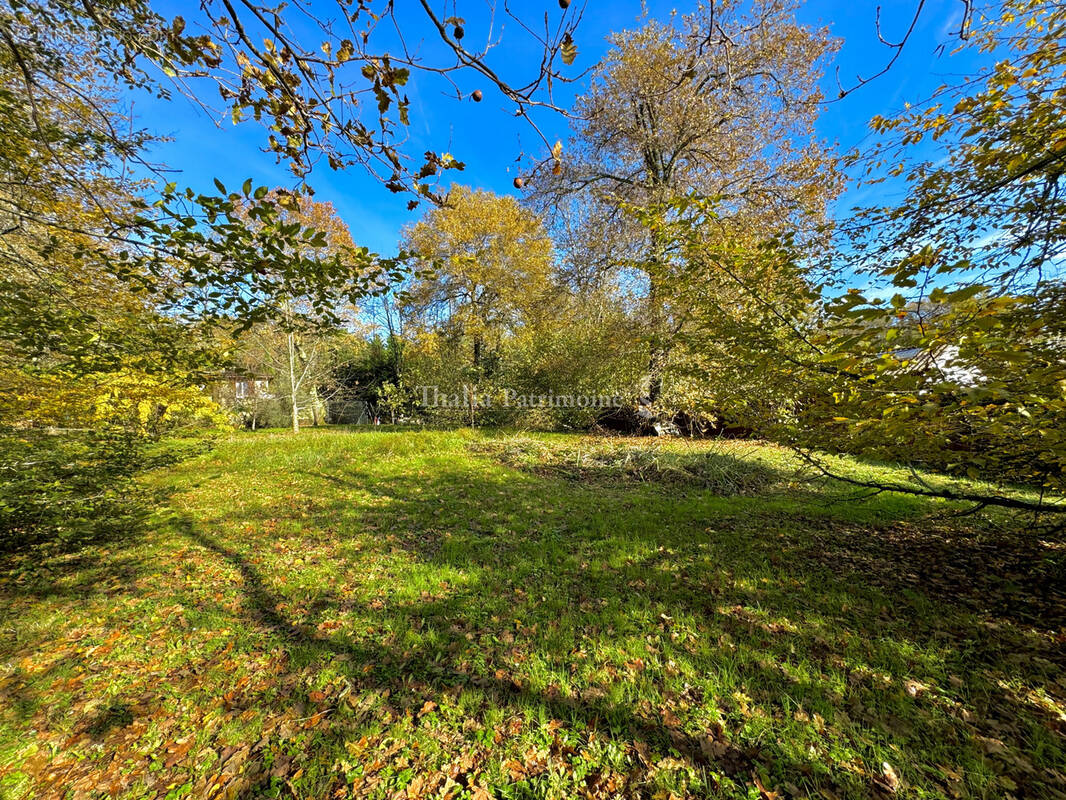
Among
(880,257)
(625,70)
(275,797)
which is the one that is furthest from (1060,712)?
(625,70)

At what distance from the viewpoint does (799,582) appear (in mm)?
3812

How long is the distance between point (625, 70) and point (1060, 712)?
47.3 feet

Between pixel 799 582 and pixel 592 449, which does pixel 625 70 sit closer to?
pixel 592 449

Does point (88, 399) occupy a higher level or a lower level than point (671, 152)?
lower

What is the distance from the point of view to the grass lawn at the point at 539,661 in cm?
197

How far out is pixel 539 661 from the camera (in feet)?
9.15

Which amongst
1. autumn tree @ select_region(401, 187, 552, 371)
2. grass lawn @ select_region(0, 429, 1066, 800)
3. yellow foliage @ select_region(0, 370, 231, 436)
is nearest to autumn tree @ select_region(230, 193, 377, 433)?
autumn tree @ select_region(401, 187, 552, 371)

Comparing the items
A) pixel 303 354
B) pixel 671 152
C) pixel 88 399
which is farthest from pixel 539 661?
pixel 303 354

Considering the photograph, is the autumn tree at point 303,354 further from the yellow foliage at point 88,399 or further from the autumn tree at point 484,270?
the yellow foliage at point 88,399

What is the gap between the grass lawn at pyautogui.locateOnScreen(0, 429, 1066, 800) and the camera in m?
1.97

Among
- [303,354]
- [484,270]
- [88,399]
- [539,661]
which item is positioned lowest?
[539,661]

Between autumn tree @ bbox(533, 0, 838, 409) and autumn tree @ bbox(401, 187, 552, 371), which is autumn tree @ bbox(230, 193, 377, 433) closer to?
autumn tree @ bbox(401, 187, 552, 371)

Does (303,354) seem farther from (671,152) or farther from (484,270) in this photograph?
(671,152)

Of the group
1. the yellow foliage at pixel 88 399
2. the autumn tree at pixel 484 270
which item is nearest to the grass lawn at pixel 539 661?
the yellow foliage at pixel 88 399
